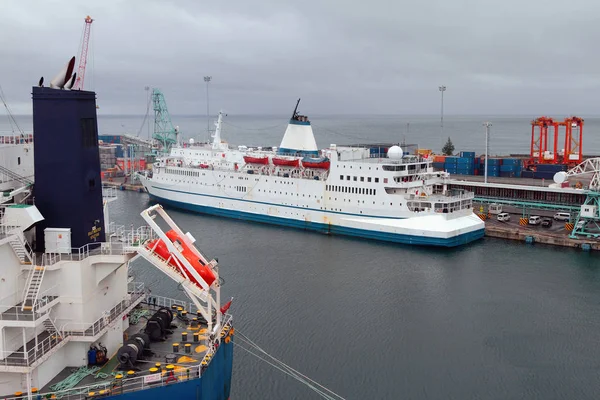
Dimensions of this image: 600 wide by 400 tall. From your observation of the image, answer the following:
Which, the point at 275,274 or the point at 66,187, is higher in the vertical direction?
the point at 66,187

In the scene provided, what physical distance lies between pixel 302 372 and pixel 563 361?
27.8ft

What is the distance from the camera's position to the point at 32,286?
11.4 metres

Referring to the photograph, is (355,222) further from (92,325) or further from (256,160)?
(92,325)

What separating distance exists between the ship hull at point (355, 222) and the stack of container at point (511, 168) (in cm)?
1678

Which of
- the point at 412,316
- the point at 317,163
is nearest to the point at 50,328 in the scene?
the point at 412,316

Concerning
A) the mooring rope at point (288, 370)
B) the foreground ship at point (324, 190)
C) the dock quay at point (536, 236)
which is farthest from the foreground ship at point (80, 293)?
the dock quay at point (536, 236)

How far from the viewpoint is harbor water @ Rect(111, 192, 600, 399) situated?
55.9 feet

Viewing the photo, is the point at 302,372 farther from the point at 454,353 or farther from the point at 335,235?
the point at 335,235

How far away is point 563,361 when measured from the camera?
18.5 m

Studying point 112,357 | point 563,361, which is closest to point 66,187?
point 112,357

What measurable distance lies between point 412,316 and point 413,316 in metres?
0.04

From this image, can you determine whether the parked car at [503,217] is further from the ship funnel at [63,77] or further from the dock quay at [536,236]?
the ship funnel at [63,77]

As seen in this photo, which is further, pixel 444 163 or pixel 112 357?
pixel 444 163

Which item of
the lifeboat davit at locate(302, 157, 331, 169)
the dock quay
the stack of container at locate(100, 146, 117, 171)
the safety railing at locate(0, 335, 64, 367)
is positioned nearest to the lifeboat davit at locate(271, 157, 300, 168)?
the lifeboat davit at locate(302, 157, 331, 169)
